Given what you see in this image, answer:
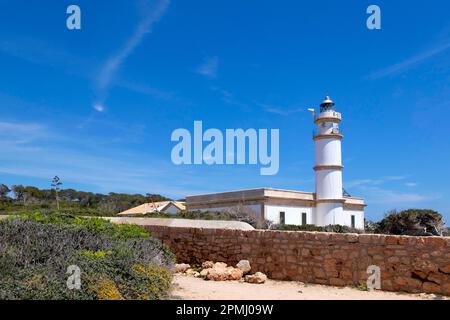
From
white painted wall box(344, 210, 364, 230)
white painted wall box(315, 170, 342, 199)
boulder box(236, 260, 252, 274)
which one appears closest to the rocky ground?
boulder box(236, 260, 252, 274)

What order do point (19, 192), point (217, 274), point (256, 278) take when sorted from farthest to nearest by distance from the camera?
point (19, 192)
point (217, 274)
point (256, 278)

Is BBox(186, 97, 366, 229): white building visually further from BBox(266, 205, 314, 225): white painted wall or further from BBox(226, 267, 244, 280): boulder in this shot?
BBox(226, 267, 244, 280): boulder

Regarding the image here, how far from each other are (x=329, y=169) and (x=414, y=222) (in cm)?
686

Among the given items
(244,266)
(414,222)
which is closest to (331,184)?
(414,222)

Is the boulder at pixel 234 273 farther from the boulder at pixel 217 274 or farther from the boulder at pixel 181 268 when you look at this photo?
the boulder at pixel 181 268

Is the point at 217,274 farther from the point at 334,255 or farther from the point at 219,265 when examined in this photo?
the point at 334,255

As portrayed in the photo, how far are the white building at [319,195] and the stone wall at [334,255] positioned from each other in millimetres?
20760

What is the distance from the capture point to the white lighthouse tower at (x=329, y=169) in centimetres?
3198

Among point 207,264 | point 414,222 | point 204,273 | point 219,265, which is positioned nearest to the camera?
point 204,273

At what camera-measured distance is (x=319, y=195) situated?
32.5 m

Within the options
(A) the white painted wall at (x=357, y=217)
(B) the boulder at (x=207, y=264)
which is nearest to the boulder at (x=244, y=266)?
(B) the boulder at (x=207, y=264)

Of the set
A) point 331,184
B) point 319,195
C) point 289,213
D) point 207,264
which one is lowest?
point 207,264

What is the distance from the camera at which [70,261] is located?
6.14 m
